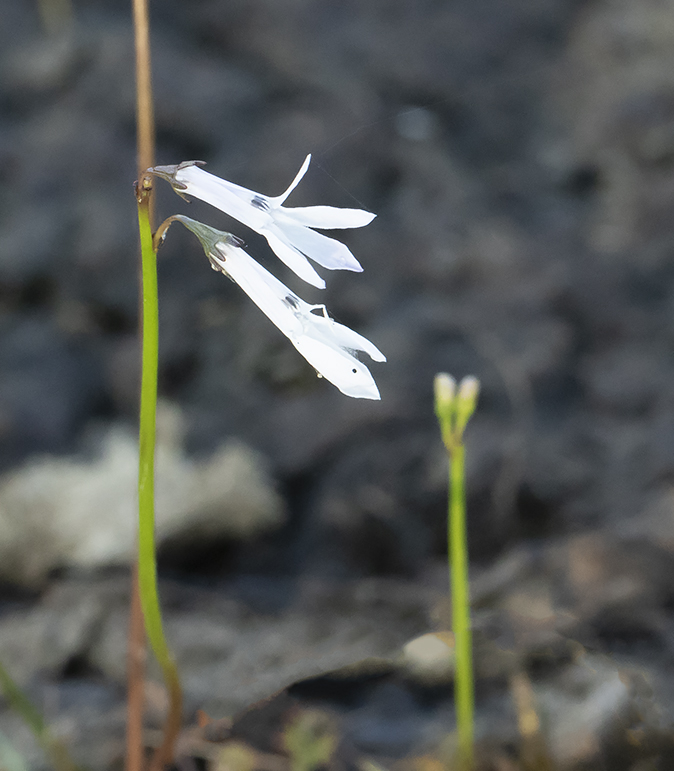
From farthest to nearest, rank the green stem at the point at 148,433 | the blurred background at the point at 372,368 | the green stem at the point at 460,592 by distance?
the blurred background at the point at 372,368, the green stem at the point at 460,592, the green stem at the point at 148,433

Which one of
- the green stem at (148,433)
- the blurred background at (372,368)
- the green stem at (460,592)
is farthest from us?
the blurred background at (372,368)

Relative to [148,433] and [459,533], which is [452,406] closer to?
[459,533]

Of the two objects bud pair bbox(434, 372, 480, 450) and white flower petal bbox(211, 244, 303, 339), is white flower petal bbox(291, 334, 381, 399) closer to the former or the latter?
white flower petal bbox(211, 244, 303, 339)

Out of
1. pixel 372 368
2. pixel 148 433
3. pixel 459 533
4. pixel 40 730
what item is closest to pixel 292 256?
pixel 148 433

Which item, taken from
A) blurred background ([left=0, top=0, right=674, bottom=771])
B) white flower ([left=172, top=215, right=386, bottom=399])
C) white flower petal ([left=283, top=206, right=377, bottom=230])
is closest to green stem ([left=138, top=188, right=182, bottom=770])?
white flower ([left=172, top=215, right=386, bottom=399])

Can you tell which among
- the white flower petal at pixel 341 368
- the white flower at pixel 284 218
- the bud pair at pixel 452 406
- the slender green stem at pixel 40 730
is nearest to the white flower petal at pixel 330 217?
the white flower at pixel 284 218

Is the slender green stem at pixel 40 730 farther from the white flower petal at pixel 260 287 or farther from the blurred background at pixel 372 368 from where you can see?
the white flower petal at pixel 260 287

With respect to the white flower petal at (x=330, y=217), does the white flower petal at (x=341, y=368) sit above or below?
below
